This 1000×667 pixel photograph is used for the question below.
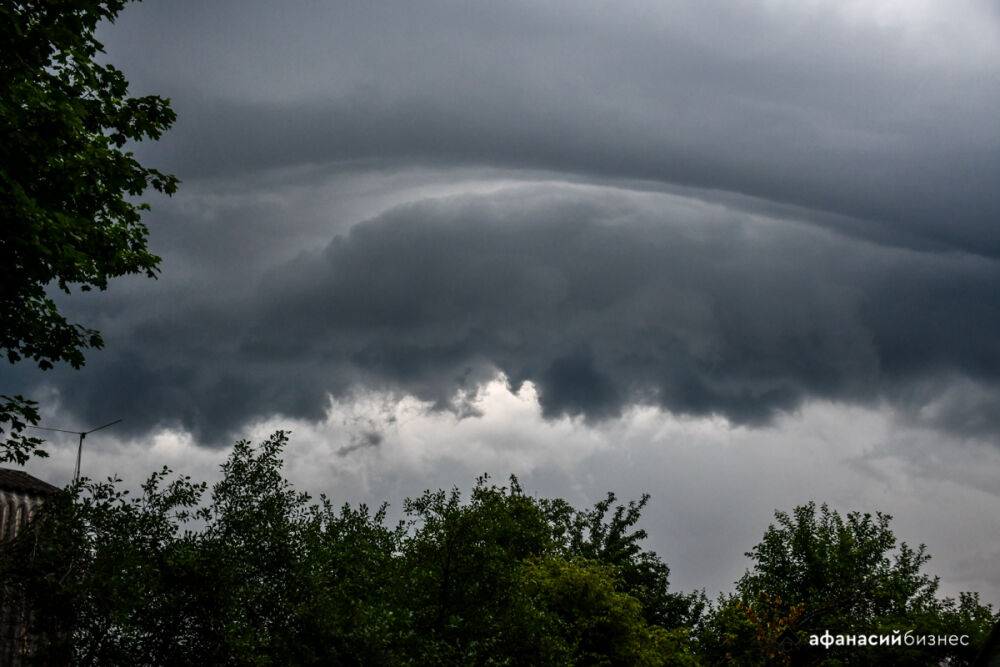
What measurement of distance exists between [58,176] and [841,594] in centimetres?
3939

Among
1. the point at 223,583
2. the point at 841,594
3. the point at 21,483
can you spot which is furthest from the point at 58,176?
the point at 841,594

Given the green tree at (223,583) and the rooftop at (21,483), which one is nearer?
the green tree at (223,583)

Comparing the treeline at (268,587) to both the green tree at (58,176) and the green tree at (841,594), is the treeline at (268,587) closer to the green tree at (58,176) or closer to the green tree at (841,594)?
the green tree at (58,176)

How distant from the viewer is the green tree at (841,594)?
1679 inches

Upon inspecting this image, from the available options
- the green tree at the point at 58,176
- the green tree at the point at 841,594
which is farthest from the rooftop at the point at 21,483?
the green tree at the point at 841,594

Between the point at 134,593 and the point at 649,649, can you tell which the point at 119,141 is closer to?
the point at 134,593

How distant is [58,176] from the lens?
52.4ft

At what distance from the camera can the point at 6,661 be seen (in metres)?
23.7

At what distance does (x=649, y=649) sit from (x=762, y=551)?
19917 millimetres

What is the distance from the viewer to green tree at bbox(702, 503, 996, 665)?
140 ft

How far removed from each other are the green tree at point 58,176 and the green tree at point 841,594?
34473 mm

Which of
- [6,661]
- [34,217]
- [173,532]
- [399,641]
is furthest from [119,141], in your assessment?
[6,661]

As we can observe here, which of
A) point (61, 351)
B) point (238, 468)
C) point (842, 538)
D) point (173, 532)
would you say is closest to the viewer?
point (173, 532)

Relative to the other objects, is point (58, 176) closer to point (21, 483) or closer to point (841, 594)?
point (21, 483)
